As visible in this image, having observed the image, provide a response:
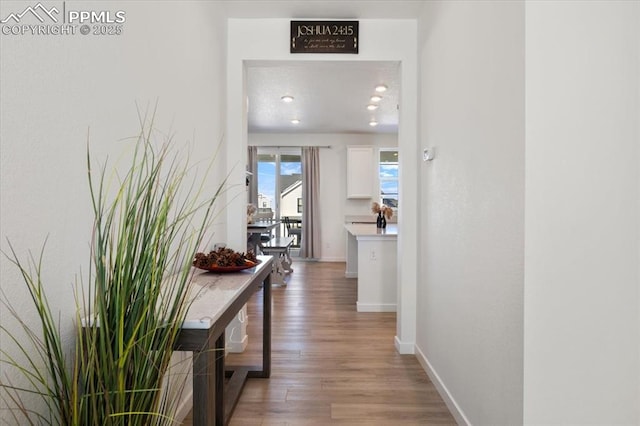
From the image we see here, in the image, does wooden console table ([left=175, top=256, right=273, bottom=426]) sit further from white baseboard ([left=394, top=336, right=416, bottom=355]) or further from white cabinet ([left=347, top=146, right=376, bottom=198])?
white cabinet ([left=347, top=146, right=376, bottom=198])

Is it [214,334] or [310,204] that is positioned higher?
[310,204]

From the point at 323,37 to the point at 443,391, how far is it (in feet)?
8.57

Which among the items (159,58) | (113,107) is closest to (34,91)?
(113,107)

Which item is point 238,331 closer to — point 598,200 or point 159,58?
point 159,58

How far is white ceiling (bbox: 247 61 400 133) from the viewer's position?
4.11 m

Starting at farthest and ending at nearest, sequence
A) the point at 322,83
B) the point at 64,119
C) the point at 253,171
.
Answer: the point at 253,171 < the point at 322,83 < the point at 64,119

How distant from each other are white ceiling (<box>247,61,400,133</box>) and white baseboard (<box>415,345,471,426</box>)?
7.43 feet

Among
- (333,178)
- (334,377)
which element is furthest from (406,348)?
(333,178)

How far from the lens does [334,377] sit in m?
2.55

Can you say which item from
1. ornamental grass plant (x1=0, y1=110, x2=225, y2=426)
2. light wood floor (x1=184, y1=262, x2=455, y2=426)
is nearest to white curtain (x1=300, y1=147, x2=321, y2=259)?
light wood floor (x1=184, y1=262, x2=455, y2=426)

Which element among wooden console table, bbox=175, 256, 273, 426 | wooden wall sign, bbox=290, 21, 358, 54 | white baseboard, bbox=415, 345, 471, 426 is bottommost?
white baseboard, bbox=415, 345, 471, 426

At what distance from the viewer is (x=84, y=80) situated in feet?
4.15

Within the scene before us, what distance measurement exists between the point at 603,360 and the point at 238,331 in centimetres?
238

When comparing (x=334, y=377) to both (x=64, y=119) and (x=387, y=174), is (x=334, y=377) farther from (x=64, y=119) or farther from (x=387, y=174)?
(x=387, y=174)
